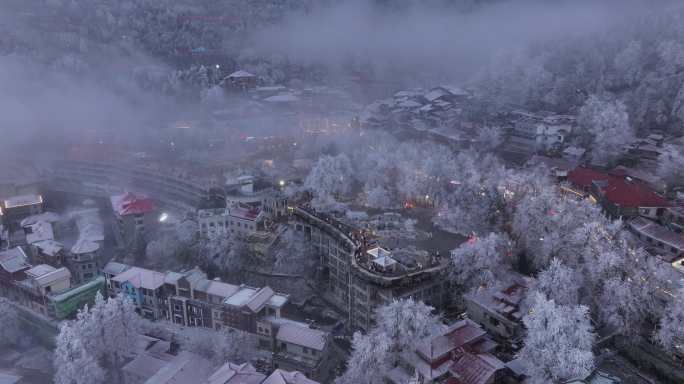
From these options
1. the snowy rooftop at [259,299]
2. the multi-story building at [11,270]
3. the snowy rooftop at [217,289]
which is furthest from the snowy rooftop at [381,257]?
the multi-story building at [11,270]

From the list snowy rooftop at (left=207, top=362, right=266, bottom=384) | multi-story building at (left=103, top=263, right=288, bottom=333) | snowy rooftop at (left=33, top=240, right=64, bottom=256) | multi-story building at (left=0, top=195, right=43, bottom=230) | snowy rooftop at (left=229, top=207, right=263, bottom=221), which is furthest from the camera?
multi-story building at (left=0, top=195, right=43, bottom=230)

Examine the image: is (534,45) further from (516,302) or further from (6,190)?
(6,190)

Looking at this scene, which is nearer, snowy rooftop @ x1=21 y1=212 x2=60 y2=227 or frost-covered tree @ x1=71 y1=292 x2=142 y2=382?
frost-covered tree @ x1=71 y1=292 x2=142 y2=382

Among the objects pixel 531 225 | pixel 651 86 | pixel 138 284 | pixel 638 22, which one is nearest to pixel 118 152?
pixel 138 284

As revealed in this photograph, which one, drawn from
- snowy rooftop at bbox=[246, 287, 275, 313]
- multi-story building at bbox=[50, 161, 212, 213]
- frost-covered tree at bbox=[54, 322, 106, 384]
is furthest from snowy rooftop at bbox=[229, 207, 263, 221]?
frost-covered tree at bbox=[54, 322, 106, 384]

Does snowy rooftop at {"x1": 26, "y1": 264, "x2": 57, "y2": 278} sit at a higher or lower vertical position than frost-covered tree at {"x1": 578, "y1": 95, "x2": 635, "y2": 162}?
lower

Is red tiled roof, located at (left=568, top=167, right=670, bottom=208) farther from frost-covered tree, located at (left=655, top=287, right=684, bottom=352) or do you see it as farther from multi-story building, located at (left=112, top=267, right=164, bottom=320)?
multi-story building, located at (left=112, top=267, right=164, bottom=320)

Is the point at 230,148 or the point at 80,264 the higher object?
the point at 230,148
